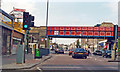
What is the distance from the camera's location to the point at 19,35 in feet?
134

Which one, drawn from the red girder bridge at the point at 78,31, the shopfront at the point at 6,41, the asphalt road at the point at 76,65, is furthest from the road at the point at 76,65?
the red girder bridge at the point at 78,31

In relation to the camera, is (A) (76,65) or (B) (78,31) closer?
(A) (76,65)

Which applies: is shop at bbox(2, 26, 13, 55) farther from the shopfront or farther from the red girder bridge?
the red girder bridge

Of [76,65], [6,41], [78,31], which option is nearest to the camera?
[76,65]

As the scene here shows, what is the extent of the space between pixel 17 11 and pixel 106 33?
2459 centimetres

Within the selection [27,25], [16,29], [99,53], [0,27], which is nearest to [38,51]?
[0,27]

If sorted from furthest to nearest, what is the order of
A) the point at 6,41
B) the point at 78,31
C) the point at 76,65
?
1. the point at 78,31
2. the point at 6,41
3. the point at 76,65

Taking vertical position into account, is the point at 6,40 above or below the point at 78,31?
below

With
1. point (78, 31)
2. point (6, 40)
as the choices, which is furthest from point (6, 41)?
point (78, 31)

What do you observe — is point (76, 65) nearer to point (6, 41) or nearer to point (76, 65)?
point (76, 65)

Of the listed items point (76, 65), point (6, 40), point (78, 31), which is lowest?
point (76, 65)

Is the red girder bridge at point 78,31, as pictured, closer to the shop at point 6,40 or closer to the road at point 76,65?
the shop at point 6,40

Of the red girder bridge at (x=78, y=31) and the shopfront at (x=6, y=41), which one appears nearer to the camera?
the shopfront at (x=6, y=41)

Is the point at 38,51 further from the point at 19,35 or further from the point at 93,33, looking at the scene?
the point at 93,33
